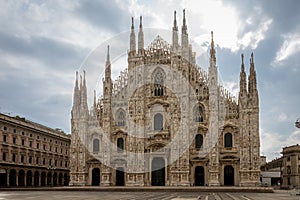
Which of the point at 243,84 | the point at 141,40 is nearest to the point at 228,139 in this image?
the point at 243,84

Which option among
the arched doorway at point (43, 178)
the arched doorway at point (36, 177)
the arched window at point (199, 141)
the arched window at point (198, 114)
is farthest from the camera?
the arched doorway at point (43, 178)

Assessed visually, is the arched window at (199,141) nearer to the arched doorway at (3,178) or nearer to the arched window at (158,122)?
the arched window at (158,122)

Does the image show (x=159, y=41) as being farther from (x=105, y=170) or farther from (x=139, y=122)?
(x=105, y=170)

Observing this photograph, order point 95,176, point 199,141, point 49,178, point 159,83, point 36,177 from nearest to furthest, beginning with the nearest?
point 199,141 → point 159,83 → point 95,176 → point 36,177 → point 49,178

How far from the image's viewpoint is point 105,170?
206 ft

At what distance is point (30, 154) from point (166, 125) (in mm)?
26677

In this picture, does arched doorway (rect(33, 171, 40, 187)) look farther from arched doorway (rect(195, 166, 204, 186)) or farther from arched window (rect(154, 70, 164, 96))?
arched doorway (rect(195, 166, 204, 186))

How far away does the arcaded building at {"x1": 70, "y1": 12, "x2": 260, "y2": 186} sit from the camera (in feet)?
193

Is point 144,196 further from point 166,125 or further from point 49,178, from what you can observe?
point 49,178

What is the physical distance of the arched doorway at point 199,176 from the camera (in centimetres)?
6016

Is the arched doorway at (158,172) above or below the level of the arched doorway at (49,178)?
above

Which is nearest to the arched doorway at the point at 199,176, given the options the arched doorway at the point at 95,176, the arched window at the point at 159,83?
the arched window at the point at 159,83

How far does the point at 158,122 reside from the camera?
207 ft

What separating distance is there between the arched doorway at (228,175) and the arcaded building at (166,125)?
139 millimetres
